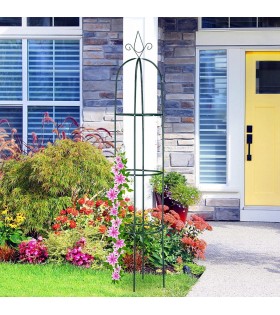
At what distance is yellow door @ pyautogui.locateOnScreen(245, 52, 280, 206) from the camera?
12820mm

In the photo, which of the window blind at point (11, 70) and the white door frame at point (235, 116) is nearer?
the window blind at point (11, 70)

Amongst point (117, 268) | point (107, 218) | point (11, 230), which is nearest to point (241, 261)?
point (107, 218)

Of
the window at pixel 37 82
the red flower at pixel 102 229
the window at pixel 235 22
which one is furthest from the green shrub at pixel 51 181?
the window at pixel 235 22

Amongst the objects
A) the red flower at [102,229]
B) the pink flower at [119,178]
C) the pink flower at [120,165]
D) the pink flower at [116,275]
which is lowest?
the pink flower at [116,275]

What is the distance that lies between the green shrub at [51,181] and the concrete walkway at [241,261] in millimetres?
1431

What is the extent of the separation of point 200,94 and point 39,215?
3.96m

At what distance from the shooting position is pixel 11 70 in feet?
40.1

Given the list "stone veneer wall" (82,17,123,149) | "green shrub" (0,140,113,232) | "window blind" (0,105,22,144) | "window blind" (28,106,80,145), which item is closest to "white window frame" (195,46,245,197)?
"stone veneer wall" (82,17,123,149)

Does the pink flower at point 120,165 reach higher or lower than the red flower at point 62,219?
higher

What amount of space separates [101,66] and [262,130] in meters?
2.44

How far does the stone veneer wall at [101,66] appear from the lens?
1195 centimetres

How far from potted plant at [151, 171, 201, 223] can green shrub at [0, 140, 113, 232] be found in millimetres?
1878

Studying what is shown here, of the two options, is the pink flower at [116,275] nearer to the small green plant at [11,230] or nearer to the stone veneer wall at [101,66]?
the small green plant at [11,230]
